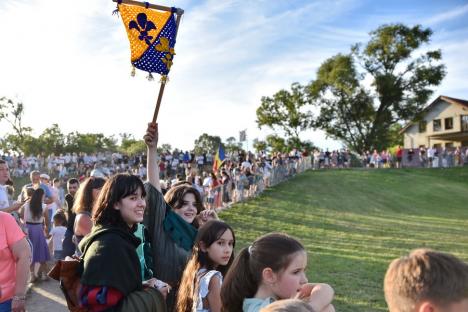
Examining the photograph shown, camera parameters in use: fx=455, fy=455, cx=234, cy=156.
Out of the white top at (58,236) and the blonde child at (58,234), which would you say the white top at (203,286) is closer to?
the blonde child at (58,234)

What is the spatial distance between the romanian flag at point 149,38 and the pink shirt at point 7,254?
1.95 meters

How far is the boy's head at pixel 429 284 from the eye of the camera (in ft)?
5.44

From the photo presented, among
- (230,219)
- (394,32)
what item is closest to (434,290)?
(230,219)

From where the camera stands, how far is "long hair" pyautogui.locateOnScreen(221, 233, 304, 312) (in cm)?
259

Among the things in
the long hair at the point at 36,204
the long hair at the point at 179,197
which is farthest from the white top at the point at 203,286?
the long hair at the point at 36,204

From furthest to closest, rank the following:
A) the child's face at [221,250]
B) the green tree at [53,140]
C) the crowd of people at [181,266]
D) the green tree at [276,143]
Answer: the green tree at [53,140], the green tree at [276,143], the child's face at [221,250], the crowd of people at [181,266]

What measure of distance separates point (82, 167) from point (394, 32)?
32.0 metres

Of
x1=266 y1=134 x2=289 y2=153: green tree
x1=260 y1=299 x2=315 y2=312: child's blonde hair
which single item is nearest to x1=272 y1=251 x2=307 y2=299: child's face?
x1=260 y1=299 x2=315 y2=312: child's blonde hair

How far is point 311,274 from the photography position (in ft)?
27.9

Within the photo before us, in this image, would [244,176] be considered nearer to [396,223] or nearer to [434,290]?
[396,223]

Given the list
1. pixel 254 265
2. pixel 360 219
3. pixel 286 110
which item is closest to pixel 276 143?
pixel 286 110

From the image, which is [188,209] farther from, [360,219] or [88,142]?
[88,142]

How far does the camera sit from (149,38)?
468 cm

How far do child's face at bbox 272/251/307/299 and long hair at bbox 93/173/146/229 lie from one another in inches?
41.2
